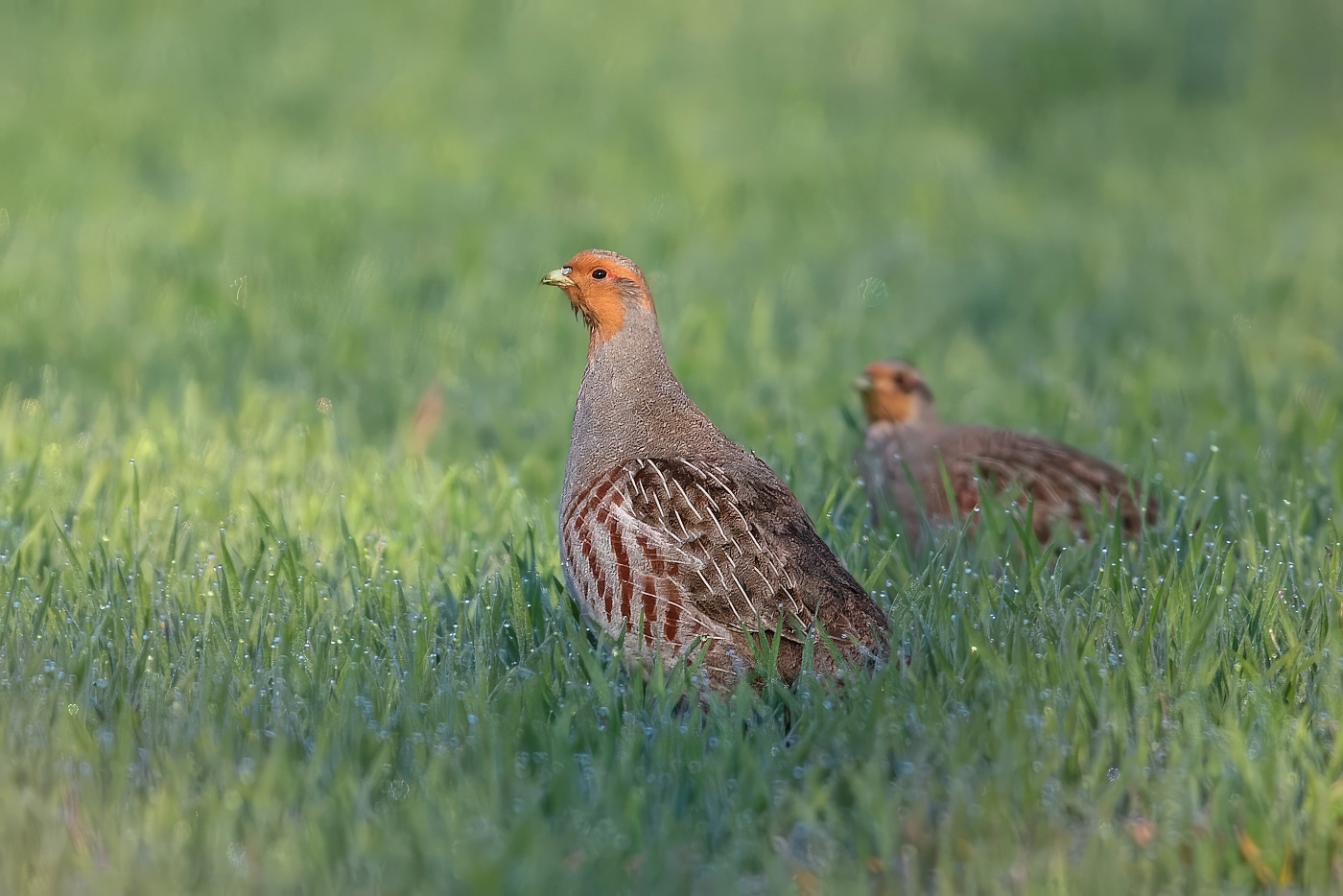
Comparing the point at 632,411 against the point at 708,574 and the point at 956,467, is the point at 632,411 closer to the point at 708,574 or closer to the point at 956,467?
the point at 708,574

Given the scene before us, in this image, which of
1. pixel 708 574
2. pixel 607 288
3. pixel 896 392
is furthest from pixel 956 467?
pixel 708 574

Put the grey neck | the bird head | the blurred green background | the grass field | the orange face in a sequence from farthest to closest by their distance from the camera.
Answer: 1. the blurred green background
2. the bird head
3. the orange face
4. the grey neck
5. the grass field

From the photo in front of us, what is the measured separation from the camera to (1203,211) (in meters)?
10.4

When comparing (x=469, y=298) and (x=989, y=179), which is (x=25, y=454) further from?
(x=989, y=179)

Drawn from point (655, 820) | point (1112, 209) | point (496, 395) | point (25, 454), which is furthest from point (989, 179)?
point (655, 820)

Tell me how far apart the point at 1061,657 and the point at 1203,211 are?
7.67 m

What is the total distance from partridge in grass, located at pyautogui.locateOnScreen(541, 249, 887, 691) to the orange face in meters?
0.29

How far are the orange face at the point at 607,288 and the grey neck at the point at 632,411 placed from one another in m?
0.03

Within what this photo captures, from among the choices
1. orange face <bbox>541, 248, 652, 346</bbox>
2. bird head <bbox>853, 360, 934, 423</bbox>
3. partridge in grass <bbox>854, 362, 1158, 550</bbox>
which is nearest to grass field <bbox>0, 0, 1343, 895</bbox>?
partridge in grass <bbox>854, 362, 1158, 550</bbox>

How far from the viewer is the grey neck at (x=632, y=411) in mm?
3826

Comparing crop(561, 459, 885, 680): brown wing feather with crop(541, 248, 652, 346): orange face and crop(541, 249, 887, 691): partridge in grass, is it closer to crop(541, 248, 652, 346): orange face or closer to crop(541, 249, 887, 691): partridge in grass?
crop(541, 249, 887, 691): partridge in grass

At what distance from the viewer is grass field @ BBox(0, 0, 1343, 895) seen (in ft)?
9.35

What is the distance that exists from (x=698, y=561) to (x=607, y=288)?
35.7 inches

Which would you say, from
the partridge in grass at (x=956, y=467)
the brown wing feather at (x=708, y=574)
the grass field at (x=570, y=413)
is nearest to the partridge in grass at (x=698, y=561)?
the brown wing feather at (x=708, y=574)
